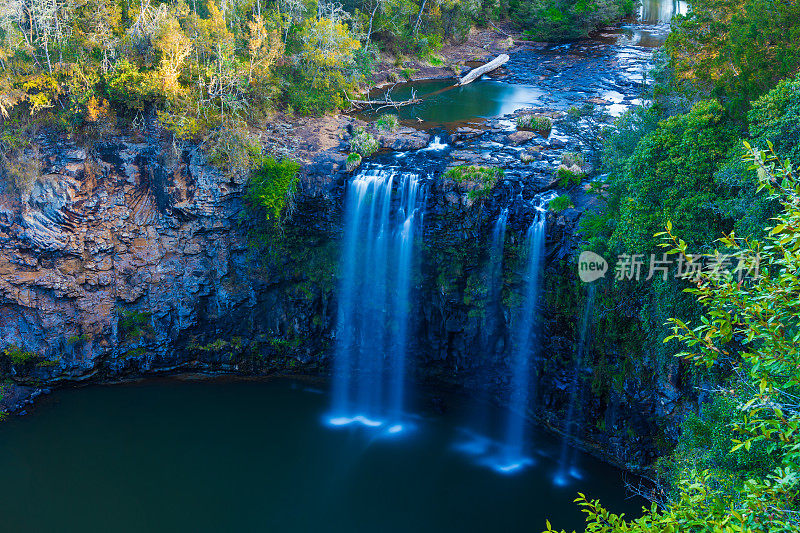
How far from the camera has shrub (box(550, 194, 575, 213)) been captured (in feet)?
63.3

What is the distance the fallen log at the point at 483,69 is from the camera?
36688 mm

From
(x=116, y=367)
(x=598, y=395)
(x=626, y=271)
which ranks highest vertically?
(x=626, y=271)

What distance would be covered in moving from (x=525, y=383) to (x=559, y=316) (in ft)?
9.95

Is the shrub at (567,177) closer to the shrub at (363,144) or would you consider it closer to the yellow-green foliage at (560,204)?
the yellow-green foliage at (560,204)

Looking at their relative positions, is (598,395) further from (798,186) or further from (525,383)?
(798,186)

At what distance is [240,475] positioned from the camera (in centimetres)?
1884

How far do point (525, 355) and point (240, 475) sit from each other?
10.6m

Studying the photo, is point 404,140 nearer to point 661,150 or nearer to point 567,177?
point 567,177

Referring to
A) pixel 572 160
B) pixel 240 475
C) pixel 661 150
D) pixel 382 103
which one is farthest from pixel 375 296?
pixel 382 103

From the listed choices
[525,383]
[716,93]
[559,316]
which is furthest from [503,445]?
[716,93]

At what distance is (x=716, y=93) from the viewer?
15867 millimetres

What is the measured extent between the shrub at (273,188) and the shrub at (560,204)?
9.55 m

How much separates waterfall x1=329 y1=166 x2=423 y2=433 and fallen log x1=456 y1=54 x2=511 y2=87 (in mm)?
16809

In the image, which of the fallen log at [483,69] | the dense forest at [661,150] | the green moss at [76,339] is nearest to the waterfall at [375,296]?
the dense forest at [661,150]
